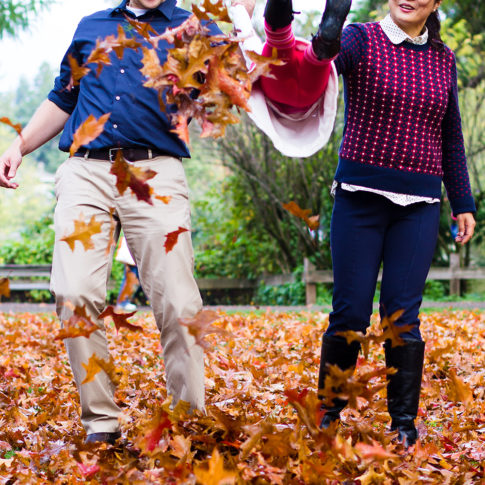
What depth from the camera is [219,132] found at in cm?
231

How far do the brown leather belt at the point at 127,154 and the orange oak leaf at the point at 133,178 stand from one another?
476 mm

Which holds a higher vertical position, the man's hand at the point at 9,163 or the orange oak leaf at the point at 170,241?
the man's hand at the point at 9,163

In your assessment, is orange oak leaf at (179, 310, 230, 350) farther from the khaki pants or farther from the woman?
→ the woman

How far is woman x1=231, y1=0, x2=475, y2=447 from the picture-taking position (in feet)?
9.59

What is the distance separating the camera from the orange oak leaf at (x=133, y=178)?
2.35 m

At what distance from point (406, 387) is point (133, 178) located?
1475 mm

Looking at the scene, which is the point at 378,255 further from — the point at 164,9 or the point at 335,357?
the point at 164,9

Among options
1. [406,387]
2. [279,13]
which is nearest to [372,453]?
[406,387]

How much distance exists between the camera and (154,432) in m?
2.46

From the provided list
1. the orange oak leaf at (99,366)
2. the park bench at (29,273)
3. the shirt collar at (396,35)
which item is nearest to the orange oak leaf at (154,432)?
the orange oak leaf at (99,366)

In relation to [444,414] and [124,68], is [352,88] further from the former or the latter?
[444,414]

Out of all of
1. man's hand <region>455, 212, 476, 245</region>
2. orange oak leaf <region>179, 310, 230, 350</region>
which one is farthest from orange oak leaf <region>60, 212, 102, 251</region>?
man's hand <region>455, 212, 476, 245</region>

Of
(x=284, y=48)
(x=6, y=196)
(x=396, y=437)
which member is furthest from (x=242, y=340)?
(x=6, y=196)

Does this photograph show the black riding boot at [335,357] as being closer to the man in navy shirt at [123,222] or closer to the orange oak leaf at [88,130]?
the man in navy shirt at [123,222]
